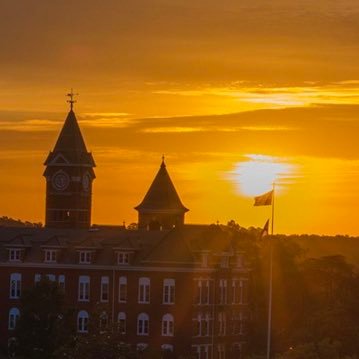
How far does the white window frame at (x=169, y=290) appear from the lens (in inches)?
6220

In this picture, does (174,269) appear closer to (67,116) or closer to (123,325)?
(123,325)

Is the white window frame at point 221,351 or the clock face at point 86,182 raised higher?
the clock face at point 86,182

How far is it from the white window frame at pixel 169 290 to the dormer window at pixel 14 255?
578 inches

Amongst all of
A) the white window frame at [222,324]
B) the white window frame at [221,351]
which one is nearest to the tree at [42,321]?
the white window frame at [221,351]

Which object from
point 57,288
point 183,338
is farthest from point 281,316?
point 57,288

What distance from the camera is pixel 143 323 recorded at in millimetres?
159000

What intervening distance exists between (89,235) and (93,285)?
6.07m

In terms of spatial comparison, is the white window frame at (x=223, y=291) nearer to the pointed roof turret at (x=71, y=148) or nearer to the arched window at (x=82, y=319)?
the arched window at (x=82, y=319)

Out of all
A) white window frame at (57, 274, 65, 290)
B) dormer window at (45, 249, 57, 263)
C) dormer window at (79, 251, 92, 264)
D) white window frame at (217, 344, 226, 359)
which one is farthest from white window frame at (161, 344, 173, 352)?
dormer window at (45, 249, 57, 263)

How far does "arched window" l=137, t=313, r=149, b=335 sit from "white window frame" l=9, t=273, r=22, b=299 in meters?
12.1

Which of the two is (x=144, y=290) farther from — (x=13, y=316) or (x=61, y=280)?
(x=13, y=316)

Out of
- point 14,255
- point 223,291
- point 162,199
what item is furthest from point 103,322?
point 162,199

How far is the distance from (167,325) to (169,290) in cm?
312

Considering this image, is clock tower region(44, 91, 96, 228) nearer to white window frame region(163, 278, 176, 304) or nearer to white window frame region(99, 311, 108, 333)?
white window frame region(163, 278, 176, 304)
